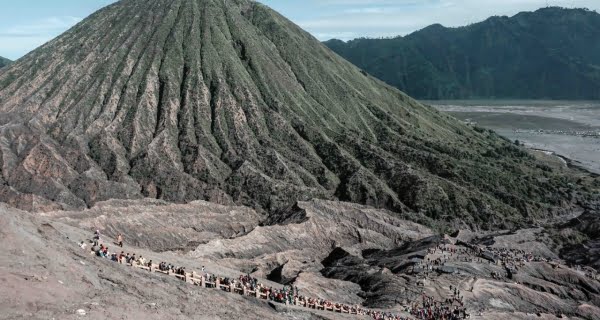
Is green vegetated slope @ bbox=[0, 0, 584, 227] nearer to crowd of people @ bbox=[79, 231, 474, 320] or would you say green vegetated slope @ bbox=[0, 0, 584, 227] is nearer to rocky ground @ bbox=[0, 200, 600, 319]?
rocky ground @ bbox=[0, 200, 600, 319]

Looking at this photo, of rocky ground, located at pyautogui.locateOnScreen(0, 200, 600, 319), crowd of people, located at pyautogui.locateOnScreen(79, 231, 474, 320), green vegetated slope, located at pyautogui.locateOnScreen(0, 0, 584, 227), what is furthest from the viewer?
green vegetated slope, located at pyautogui.locateOnScreen(0, 0, 584, 227)

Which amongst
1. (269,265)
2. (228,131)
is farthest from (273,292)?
(228,131)

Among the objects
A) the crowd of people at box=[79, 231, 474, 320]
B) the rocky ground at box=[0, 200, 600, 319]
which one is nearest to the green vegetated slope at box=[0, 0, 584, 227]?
the rocky ground at box=[0, 200, 600, 319]

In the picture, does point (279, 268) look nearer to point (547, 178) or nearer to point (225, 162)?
point (225, 162)

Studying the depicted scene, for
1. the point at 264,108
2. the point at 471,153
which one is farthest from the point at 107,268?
the point at 471,153

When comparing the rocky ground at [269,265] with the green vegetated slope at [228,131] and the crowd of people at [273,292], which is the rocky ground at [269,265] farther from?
the green vegetated slope at [228,131]

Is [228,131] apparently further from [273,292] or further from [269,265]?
[273,292]
